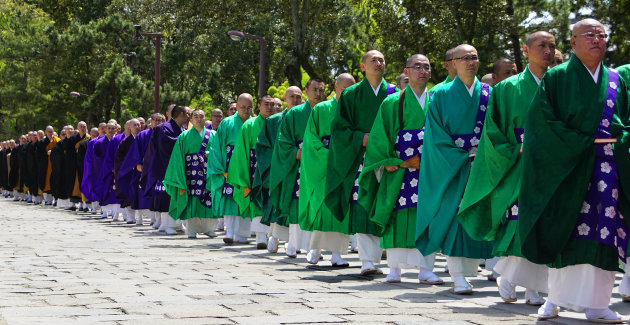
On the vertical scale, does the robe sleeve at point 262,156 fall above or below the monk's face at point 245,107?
below

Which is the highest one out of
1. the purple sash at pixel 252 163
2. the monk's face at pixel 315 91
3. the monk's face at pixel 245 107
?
the monk's face at pixel 245 107

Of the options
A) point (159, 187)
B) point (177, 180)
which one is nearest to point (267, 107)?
point (177, 180)

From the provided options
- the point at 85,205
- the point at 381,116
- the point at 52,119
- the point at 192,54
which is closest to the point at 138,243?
the point at 381,116

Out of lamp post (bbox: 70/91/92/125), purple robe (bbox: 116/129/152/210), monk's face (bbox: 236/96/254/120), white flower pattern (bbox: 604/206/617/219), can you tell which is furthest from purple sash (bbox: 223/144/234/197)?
lamp post (bbox: 70/91/92/125)

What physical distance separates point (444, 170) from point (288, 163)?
341 centimetres

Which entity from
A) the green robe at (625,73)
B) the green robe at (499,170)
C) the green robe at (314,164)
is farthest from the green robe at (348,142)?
the green robe at (625,73)

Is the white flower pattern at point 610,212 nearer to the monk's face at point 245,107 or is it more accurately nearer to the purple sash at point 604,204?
the purple sash at point 604,204

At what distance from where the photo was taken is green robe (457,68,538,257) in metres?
6.70

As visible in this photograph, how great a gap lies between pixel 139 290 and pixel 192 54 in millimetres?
32265

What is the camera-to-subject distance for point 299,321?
18.6ft

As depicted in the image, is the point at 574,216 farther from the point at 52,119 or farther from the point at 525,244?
the point at 52,119

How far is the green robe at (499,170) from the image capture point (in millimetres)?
6699

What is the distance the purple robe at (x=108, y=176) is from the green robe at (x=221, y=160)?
21.9 feet

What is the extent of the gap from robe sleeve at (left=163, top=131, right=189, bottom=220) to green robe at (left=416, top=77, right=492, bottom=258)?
7.11m
